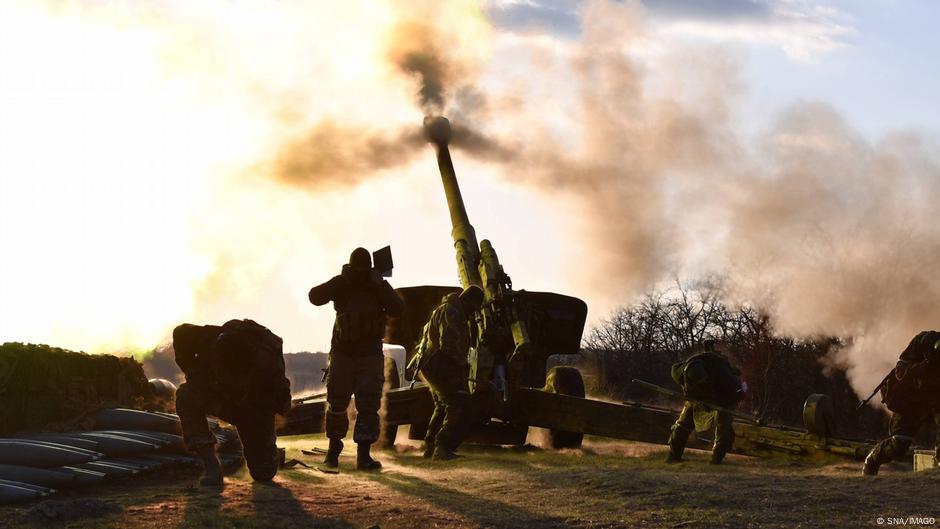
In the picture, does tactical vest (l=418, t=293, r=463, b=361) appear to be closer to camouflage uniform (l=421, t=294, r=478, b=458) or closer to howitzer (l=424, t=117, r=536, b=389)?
camouflage uniform (l=421, t=294, r=478, b=458)

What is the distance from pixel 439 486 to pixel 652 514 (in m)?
2.42

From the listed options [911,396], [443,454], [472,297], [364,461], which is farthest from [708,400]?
[364,461]

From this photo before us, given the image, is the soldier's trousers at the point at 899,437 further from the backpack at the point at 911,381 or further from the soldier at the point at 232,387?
the soldier at the point at 232,387

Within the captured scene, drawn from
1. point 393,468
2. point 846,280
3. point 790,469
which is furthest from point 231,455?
point 846,280

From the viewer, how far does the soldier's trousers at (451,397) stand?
1202 cm

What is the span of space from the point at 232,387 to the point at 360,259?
2.64 meters

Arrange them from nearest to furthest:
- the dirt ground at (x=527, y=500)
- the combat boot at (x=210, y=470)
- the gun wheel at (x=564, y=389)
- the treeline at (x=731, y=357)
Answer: the dirt ground at (x=527, y=500)
the combat boot at (x=210, y=470)
the gun wheel at (x=564, y=389)
the treeline at (x=731, y=357)

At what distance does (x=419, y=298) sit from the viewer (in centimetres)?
1656

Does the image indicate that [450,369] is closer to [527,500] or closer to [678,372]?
[678,372]

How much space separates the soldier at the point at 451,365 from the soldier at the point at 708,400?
2097mm

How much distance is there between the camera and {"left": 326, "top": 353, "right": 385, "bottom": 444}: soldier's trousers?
1102 cm

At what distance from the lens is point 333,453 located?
436 inches

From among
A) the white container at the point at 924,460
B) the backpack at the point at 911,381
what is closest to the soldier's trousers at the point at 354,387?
the backpack at the point at 911,381

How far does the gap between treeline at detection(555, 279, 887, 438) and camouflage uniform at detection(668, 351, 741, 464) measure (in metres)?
7.47
